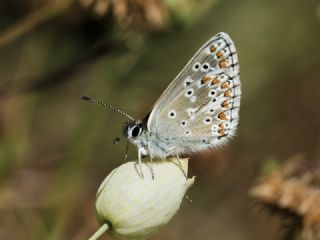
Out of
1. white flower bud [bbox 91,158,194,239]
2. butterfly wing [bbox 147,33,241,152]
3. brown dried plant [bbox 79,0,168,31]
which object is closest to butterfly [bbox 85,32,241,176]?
butterfly wing [bbox 147,33,241,152]

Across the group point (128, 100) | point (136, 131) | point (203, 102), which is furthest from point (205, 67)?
point (128, 100)

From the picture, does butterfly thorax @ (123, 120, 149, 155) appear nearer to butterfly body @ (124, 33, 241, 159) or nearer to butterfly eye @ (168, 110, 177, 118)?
butterfly body @ (124, 33, 241, 159)

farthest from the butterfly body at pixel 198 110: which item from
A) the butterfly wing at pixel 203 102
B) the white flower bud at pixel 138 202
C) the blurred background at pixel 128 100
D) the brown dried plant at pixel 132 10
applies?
the brown dried plant at pixel 132 10

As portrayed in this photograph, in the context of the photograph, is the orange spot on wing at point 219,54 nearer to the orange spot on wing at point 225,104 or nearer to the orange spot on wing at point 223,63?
the orange spot on wing at point 223,63

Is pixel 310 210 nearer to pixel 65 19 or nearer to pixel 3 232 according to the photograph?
pixel 3 232

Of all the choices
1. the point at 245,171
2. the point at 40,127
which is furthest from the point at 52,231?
the point at 40,127

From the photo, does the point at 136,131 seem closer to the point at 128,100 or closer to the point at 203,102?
the point at 203,102
